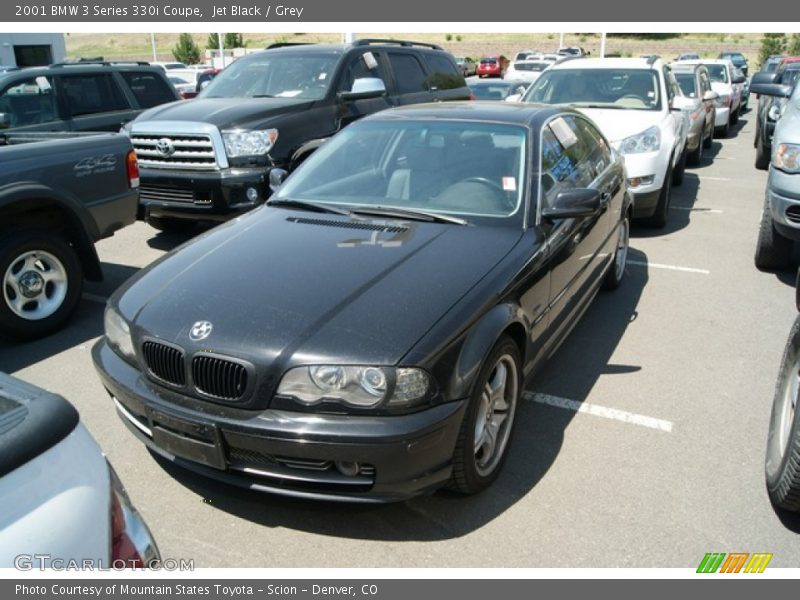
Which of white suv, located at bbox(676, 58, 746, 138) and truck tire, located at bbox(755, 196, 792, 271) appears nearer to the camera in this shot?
truck tire, located at bbox(755, 196, 792, 271)

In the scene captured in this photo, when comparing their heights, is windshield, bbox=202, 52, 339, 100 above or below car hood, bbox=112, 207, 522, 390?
above

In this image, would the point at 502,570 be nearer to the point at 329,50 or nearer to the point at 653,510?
the point at 653,510

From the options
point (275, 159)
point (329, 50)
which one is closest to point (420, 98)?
point (329, 50)

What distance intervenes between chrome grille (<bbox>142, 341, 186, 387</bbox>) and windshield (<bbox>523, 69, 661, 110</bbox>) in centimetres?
687

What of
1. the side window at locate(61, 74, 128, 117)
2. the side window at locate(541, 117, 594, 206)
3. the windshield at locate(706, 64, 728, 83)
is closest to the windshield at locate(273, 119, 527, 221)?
the side window at locate(541, 117, 594, 206)

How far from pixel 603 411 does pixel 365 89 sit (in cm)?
517

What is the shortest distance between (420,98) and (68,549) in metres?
8.26

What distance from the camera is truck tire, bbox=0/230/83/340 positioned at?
15.8ft

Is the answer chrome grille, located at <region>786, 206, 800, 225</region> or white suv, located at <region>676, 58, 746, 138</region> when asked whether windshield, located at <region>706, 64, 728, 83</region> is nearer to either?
white suv, located at <region>676, 58, 746, 138</region>

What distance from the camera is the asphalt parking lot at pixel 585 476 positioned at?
2824 millimetres

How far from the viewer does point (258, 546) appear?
2828mm

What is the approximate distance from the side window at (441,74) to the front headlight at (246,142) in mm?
3482

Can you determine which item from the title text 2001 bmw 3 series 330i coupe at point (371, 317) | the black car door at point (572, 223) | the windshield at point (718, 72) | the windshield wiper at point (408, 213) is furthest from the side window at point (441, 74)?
the windshield at point (718, 72)

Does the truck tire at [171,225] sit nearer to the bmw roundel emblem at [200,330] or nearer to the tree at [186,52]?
the bmw roundel emblem at [200,330]
